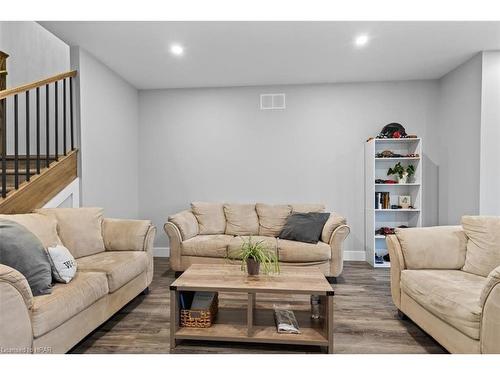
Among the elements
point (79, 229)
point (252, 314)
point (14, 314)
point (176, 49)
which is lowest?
point (252, 314)

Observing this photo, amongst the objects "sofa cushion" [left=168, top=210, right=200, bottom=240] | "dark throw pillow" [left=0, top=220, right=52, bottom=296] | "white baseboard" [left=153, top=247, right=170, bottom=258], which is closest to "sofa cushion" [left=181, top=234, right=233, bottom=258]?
"sofa cushion" [left=168, top=210, right=200, bottom=240]

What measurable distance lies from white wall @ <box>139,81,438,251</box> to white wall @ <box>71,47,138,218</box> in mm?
269

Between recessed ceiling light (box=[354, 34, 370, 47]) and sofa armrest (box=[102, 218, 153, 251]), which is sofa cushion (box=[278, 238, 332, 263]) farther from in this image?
recessed ceiling light (box=[354, 34, 370, 47])

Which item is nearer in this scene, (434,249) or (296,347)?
(296,347)

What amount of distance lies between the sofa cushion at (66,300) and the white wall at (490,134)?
3979 mm

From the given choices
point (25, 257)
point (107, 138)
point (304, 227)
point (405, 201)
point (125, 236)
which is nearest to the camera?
point (25, 257)

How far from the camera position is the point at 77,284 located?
2.07m

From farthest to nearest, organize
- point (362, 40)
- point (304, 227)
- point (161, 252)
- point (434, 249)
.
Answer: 1. point (161, 252)
2. point (304, 227)
3. point (362, 40)
4. point (434, 249)

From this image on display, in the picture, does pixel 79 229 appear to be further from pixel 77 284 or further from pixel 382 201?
pixel 382 201

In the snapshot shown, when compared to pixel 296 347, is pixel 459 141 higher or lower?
higher

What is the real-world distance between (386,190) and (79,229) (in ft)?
12.9

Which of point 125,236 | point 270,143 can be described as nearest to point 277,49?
point 270,143

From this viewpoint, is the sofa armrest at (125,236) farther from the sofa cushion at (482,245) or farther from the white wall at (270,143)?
the sofa cushion at (482,245)

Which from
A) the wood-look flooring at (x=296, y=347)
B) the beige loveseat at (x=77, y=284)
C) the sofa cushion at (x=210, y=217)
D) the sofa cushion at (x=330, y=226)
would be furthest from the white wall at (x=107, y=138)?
the sofa cushion at (x=330, y=226)
